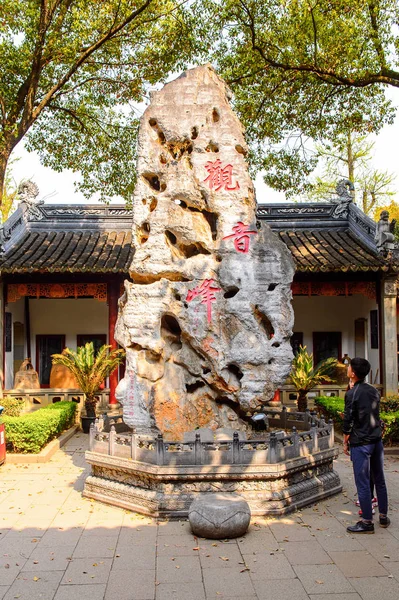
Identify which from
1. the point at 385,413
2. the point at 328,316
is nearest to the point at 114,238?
the point at 328,316

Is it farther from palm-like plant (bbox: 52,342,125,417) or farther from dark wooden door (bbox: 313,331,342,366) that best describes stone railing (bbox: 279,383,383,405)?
palm-like plant (bbox: 52,342,125,417)

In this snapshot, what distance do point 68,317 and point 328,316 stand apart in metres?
7.88

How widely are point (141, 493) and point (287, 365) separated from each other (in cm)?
261

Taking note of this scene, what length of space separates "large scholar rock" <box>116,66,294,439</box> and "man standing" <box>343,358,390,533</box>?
6.28 feet

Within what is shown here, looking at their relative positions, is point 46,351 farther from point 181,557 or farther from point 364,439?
point 364,439

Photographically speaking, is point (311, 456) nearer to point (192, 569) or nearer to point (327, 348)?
point (192, 569)

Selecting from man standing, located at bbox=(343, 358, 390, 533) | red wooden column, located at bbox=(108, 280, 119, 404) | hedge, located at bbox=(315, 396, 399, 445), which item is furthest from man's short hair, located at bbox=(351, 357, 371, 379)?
red wooden column, located at bbox=(108, 280, 119, 404)

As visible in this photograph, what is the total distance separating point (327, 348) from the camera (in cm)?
1728

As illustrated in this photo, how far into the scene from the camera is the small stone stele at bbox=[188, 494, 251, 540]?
559cm

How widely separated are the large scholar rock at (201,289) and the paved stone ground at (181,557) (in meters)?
1.79

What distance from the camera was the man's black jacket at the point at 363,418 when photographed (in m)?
5.81

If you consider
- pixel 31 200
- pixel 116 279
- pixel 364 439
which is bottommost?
pixel 364 439

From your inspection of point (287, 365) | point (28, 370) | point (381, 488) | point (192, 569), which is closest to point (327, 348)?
point (28, 370)

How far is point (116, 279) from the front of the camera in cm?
1404
